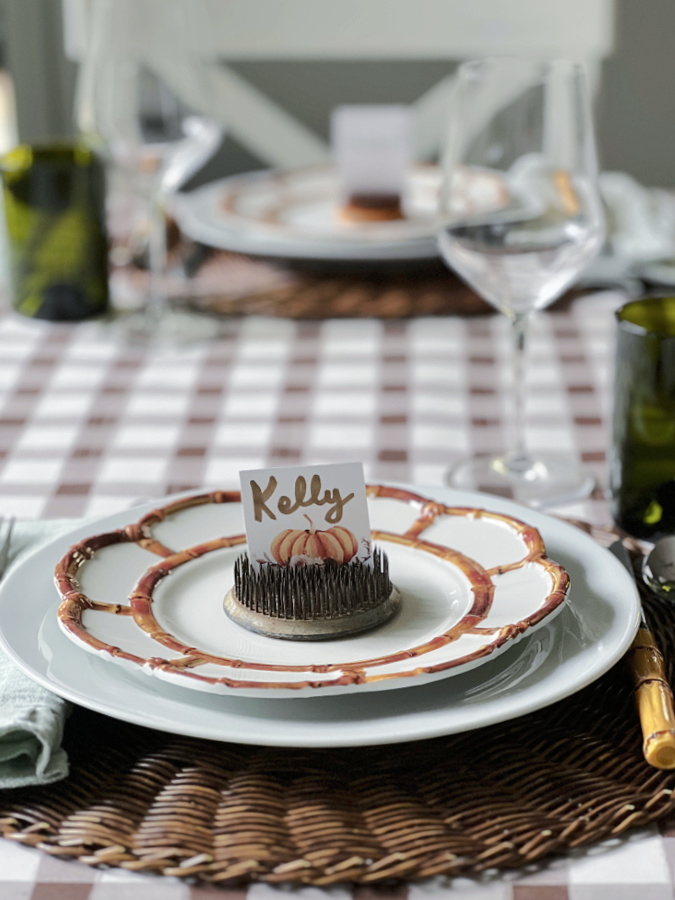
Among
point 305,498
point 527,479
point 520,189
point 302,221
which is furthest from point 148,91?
point 305,498

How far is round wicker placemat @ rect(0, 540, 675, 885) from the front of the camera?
1.45ft

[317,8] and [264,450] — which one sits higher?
[317,8]

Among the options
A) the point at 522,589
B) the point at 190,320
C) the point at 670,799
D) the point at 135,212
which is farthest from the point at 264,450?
the point at 135,212

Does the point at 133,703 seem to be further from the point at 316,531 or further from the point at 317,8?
the point at 317,8

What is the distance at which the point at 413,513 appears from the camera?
65 cm

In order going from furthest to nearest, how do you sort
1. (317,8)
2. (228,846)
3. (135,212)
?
(317,8) → (135,212) → (228,846)

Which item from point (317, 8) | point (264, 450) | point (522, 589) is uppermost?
point (317, 8)

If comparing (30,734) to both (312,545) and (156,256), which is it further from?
(156,256)

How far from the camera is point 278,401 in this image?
1067mm

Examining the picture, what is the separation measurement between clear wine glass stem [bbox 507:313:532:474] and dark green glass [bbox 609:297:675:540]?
0.33 feet

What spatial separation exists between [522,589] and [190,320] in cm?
78

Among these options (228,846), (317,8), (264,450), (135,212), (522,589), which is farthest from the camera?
(317,8)

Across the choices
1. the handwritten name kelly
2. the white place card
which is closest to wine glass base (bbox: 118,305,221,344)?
the white place card

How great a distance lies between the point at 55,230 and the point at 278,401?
12.8 inches
